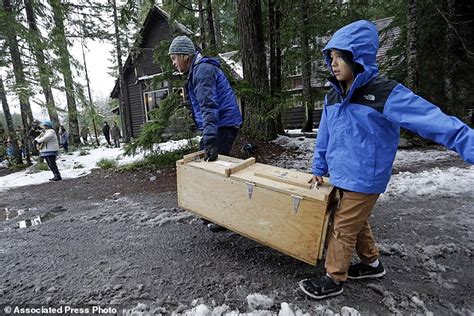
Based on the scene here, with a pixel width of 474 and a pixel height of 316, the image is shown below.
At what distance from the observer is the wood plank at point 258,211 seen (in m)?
2.21

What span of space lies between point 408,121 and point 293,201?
99cm

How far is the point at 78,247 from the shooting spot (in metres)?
3.36

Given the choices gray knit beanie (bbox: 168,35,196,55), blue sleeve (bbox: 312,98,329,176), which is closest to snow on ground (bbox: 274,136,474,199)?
blue sleeve (bbox: 312,98,329,176)

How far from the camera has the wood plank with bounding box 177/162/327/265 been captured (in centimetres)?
221

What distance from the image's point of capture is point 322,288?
219cm

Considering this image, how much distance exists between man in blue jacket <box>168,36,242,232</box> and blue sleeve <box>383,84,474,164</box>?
180 cm

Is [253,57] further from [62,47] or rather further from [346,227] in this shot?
[62,47]

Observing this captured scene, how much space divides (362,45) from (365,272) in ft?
6.17

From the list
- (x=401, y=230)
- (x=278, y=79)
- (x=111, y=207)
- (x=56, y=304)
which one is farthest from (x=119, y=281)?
(x=278, y=79)

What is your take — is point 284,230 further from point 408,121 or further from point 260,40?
point 260,40

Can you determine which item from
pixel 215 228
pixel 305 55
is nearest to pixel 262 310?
Result: pixel 215 228

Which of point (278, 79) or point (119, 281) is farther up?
point (278, 79)

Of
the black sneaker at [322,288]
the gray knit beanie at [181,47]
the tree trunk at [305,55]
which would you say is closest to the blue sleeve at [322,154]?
the black sneaker at [322,288]

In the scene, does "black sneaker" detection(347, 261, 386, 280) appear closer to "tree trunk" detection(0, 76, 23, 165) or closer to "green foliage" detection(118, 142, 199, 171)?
"green foliage" detection(118, 142, 199, 171)
